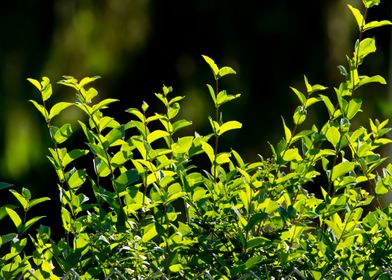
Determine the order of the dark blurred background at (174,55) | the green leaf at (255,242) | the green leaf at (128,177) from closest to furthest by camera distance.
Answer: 1. the green leaf at (255,242)
2. the green leaf at (128,177)
3. the dark blurred background at (174,55)

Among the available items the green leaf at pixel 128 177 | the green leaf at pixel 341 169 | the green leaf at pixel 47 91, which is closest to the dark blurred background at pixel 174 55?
the green leaf at pixel 47 91

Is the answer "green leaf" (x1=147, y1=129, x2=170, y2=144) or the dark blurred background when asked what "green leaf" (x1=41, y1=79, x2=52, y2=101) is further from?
the dark blurred background

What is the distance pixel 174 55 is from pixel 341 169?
11.1ft

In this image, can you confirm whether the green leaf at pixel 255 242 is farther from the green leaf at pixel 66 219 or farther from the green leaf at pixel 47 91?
the green leaf at pixel 47 91

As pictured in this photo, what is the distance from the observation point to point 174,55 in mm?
5395

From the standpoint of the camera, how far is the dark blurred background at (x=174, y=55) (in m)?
5.07

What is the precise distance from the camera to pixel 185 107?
526 centimetres

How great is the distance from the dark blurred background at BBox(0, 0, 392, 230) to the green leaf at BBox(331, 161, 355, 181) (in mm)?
3064

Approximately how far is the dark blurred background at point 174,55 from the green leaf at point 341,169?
306 cm

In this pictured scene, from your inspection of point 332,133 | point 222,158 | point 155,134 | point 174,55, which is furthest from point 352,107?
point 174,55

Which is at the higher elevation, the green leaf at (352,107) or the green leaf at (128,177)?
the green leaf at (352,107)

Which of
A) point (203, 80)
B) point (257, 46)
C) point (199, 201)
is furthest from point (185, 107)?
point (199, 201)

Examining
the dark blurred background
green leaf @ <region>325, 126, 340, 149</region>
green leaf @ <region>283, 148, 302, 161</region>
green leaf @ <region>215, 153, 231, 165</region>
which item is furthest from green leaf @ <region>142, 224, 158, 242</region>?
the dark blurred background

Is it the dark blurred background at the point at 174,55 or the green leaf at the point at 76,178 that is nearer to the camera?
the green leaf at the point at 76,178
